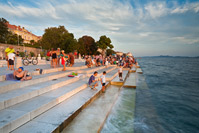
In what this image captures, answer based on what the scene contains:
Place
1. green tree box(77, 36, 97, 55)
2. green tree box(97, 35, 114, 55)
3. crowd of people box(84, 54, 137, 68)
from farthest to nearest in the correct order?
green tree box(97, 35, 114, 55) → green tree box(77, 36, 97, 55) → crowd of people box(84, 54, 137, 68)

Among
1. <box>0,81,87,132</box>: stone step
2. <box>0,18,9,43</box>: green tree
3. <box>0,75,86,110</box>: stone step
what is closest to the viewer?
<box>0,81,87,132</box>: stone step

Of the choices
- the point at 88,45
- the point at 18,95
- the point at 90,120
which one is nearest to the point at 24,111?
the point at 18,95

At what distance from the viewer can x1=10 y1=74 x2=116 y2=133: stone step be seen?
3.12 metres

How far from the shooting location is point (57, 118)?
3.66 m

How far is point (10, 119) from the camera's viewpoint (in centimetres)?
304

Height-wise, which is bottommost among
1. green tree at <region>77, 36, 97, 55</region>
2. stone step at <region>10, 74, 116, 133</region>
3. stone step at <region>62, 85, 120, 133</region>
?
stone step at <region>62, 85, 120, 133</region>

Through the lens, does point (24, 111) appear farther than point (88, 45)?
A: No

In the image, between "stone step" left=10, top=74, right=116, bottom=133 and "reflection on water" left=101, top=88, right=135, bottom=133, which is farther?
"reflection on water" left=101, top=88, right=135, bottom=133

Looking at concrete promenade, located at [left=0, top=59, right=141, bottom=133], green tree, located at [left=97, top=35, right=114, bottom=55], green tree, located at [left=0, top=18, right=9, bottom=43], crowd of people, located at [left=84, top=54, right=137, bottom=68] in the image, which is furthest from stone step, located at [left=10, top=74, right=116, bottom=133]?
green tree, located at [left=97, top=35, right=114, bottom=55]

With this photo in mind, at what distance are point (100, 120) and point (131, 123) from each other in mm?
1270

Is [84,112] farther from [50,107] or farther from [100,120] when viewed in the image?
[50,107]

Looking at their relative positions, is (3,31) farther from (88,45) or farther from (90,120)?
(90,120)

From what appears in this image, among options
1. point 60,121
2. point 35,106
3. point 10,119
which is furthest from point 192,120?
point 10,119

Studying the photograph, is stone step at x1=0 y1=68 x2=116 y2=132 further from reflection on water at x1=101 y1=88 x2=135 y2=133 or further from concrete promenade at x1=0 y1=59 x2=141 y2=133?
reflection on water at x1=101 y1=88 x2=135 y2=133
